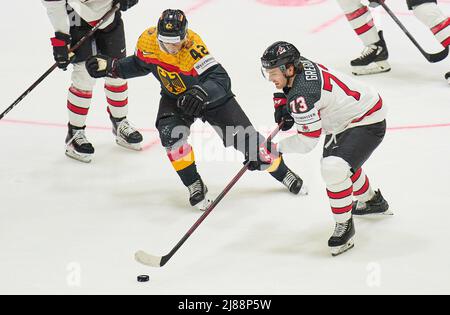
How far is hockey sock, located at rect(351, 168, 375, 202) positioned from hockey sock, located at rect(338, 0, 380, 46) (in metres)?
2.06

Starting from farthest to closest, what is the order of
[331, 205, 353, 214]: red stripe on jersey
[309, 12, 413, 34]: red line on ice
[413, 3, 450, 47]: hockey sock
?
[309, 12, 413, 34]: red line on ice
[413, 3, 450, 47]: hockey sock
[331, 205, 353, 214]: red stripe on jersey

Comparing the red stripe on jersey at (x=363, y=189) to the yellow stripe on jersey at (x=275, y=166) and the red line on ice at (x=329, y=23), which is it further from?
the red line on ice at (x=329, y=23)

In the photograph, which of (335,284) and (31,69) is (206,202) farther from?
(31,69)

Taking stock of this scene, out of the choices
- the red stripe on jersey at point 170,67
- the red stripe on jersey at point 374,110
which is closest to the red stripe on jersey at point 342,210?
the red stripe on jersey at point 374,110

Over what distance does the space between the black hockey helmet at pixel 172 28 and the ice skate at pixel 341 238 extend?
43.7 inches

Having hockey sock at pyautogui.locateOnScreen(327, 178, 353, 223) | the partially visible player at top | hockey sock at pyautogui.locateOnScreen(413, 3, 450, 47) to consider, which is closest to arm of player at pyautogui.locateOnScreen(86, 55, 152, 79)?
the partially visible player at top

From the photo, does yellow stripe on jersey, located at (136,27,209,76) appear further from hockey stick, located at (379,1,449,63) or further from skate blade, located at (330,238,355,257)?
hockey stick, located at (379,1,449,63)

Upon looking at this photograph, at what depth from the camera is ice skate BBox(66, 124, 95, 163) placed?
5.33 meters

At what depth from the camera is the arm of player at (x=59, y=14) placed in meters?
5.07

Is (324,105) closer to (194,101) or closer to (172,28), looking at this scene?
(194,101)

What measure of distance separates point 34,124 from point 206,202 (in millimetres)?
1551

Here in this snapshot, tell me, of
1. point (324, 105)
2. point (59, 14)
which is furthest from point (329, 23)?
point (324, 105)

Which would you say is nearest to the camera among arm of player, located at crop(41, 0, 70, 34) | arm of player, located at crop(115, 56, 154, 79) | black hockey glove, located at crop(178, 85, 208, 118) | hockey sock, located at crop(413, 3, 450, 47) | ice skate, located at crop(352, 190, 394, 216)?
black hockey glove, located at crop(178, 85, 208, 118)

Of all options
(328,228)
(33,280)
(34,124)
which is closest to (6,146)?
(34,124)
